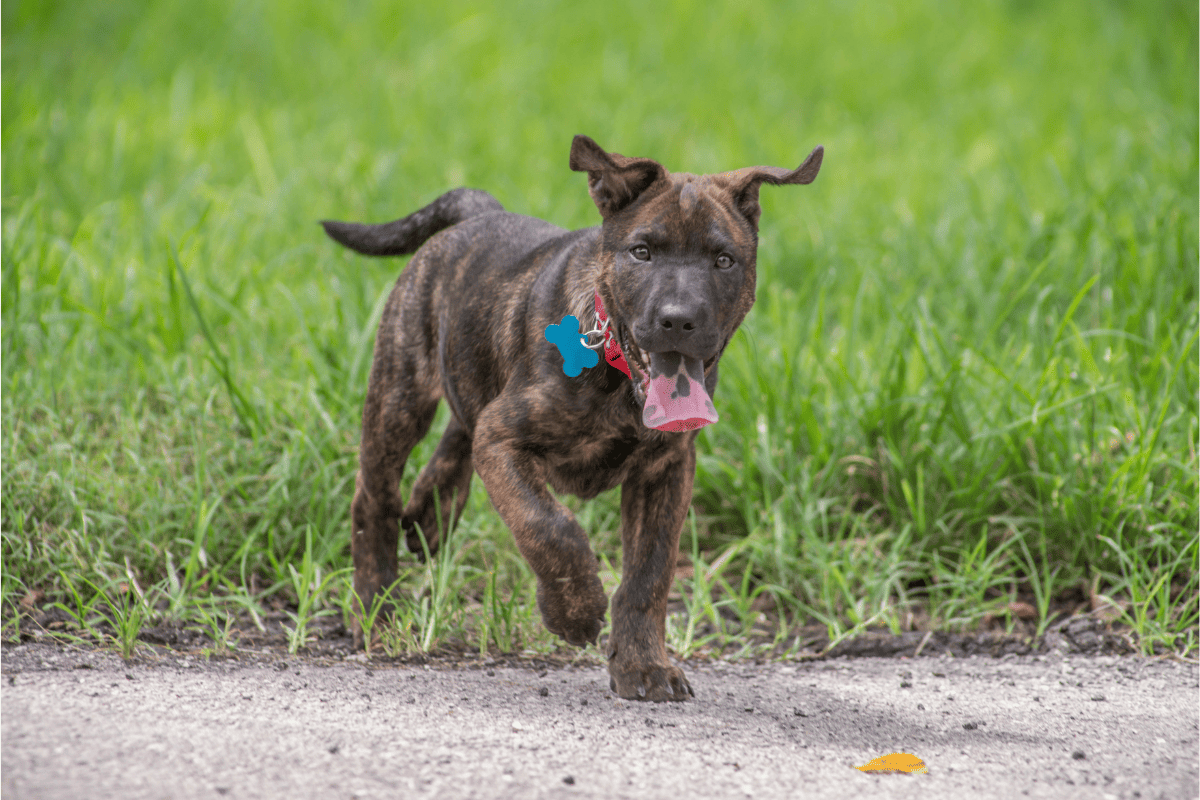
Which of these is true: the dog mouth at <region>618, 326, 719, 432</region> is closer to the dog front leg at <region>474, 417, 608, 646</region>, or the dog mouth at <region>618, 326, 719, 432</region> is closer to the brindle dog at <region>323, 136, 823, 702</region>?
the brindle dog at <region>323, 136, 823, 702</region>

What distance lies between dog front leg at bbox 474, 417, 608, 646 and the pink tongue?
1.47 feet

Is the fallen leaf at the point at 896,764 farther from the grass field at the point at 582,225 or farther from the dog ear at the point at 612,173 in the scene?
the dog ear at the point at 612,173

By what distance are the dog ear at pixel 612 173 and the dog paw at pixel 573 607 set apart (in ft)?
3.78

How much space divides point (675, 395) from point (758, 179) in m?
0.75

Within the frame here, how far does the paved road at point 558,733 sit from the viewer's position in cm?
250

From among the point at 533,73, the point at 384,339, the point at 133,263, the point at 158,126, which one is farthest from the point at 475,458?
the point at 533,73

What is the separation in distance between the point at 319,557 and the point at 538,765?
2.10 metres

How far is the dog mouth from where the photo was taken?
3113mm

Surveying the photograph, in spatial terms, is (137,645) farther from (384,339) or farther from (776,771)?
(776,771)

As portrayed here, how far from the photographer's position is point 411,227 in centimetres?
458

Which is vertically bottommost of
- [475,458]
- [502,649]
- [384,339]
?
[502,649]

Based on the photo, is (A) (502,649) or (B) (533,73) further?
(B) (533,73)

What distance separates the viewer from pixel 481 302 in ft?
13.1

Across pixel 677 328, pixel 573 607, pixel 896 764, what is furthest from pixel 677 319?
pixel 896 764
